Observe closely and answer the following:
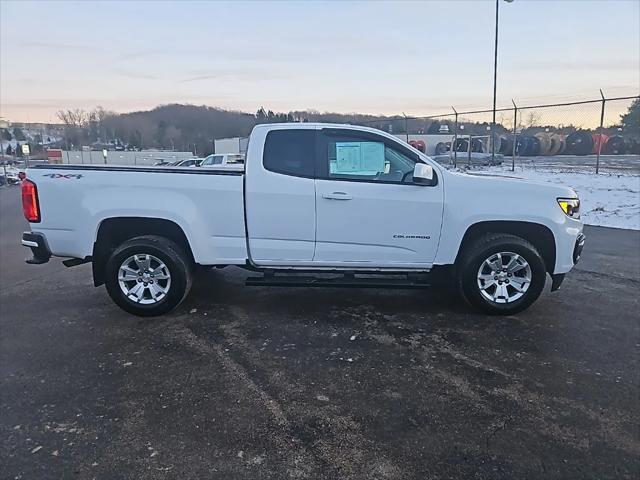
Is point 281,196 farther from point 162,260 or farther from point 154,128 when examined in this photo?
point 154,128

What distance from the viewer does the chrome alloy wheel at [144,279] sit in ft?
16.5

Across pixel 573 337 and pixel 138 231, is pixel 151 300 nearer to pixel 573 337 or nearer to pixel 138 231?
pixel 138 231

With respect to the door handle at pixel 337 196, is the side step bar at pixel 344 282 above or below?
below

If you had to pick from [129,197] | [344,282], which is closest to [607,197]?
[344,282]

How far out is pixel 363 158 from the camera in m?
5.12

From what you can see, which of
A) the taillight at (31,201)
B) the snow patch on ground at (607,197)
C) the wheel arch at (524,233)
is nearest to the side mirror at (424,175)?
the wheel arch at (524,233)

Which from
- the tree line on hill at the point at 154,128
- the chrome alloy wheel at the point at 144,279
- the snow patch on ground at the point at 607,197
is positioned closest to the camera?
the chrome alloy wheel at the point at 144,279

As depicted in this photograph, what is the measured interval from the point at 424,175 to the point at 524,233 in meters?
1.28

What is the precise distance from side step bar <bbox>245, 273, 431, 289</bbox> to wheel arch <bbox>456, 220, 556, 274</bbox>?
0.55 m

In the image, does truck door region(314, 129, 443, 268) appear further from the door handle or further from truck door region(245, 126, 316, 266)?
truck door region(245, 126, 316, 266)

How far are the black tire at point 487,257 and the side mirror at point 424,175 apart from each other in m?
0.78

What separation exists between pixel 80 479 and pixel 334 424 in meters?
1.48

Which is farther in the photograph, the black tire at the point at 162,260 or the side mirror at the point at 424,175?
the black tire at the point at 162,260

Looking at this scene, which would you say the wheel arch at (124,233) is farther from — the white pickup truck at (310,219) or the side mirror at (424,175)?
the side mirror at (424,175)
